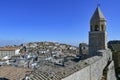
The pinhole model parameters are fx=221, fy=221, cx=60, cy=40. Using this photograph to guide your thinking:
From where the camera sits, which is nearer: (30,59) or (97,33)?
(97,33)

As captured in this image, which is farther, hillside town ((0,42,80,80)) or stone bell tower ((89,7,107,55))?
stone bell tower ((89,7,107,55))

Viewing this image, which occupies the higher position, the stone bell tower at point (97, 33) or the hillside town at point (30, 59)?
the stone bell tower at point (97, 33)

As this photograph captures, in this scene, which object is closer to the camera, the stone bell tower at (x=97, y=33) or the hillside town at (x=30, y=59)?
the hillside town at (x=30, y=59)

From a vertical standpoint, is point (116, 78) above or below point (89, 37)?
below

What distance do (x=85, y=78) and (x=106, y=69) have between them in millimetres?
6660

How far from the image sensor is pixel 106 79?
54.3 feet

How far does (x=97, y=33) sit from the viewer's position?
23969 mm

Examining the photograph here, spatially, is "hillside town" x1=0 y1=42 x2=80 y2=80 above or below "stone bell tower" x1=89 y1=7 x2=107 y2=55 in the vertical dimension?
below

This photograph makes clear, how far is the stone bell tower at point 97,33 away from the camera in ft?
77.1

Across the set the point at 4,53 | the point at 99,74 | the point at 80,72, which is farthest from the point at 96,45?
the point at 4,53

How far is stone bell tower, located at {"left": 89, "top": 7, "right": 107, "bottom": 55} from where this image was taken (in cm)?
2350

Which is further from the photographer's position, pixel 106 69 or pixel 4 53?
pixel 4 53

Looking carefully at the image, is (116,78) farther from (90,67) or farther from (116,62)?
(90,67)

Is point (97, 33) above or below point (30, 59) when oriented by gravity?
above
